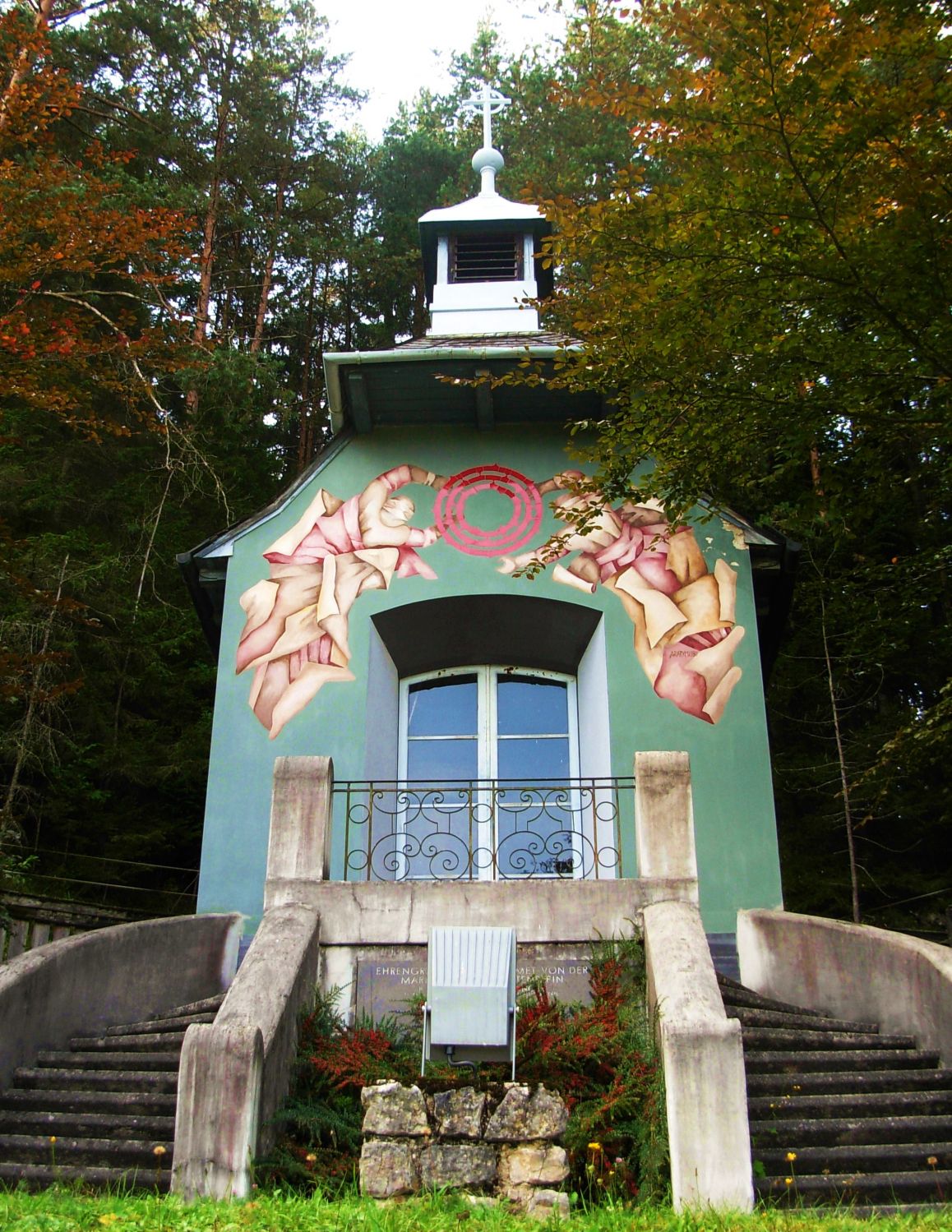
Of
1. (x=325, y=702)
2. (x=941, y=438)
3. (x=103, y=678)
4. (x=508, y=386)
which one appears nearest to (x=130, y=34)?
(x=103, y=678)

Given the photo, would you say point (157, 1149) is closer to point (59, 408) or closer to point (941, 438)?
point (941, 438)

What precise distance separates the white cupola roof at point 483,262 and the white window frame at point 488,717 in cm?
446

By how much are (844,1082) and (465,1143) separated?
2.35 metres

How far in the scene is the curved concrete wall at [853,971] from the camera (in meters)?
6.75

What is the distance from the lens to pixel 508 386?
10656mm

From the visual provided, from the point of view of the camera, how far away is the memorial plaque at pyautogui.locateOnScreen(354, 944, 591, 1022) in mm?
7156

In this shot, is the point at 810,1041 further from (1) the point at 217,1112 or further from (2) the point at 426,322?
(2) the point at 426,322

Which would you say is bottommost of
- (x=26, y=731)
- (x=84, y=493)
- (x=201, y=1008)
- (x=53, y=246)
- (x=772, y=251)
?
(x=201, y=1008)

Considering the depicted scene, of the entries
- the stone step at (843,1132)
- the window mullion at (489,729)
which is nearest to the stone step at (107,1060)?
the stone step at (843,1132)

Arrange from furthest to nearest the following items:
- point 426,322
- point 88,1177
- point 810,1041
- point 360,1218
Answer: point 426,322 < point 810,1041 < point 88,1177 < point 360,1218

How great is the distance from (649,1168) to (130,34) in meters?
19.0

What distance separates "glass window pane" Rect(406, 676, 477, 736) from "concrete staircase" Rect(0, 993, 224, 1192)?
3755 millimetres

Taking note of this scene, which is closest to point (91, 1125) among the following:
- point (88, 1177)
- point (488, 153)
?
point (88, 1177)

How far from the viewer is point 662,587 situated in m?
9.98
